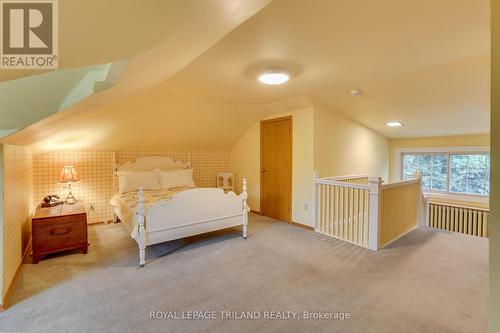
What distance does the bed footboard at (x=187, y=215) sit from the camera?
279 cm

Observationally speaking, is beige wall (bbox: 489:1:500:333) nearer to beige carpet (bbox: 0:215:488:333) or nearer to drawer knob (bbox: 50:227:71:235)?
beige carpet (bbox: 0:215:488:333)

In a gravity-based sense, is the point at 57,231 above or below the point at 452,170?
below

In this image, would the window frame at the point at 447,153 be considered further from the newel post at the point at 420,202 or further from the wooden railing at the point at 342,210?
the wooden railing at the point at 342,210

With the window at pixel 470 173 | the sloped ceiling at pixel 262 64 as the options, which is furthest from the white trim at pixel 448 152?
the sloped ceiling at pixel 262 64

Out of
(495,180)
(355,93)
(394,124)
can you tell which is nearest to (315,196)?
(355,93)

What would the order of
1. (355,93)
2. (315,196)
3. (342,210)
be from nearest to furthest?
(355,93), (342,210), (315,196)

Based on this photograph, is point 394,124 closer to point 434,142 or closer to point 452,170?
point 434,142

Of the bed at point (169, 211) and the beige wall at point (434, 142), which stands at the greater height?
the beige wall at point (434, 142)

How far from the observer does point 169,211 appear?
294 centimetres

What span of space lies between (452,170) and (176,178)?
228 inches

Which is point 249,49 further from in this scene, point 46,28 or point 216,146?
point 216,146

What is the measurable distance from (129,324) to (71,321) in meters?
0.46

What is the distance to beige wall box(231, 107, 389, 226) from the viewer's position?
4.06 meters

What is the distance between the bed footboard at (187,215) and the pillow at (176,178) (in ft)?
4.85
